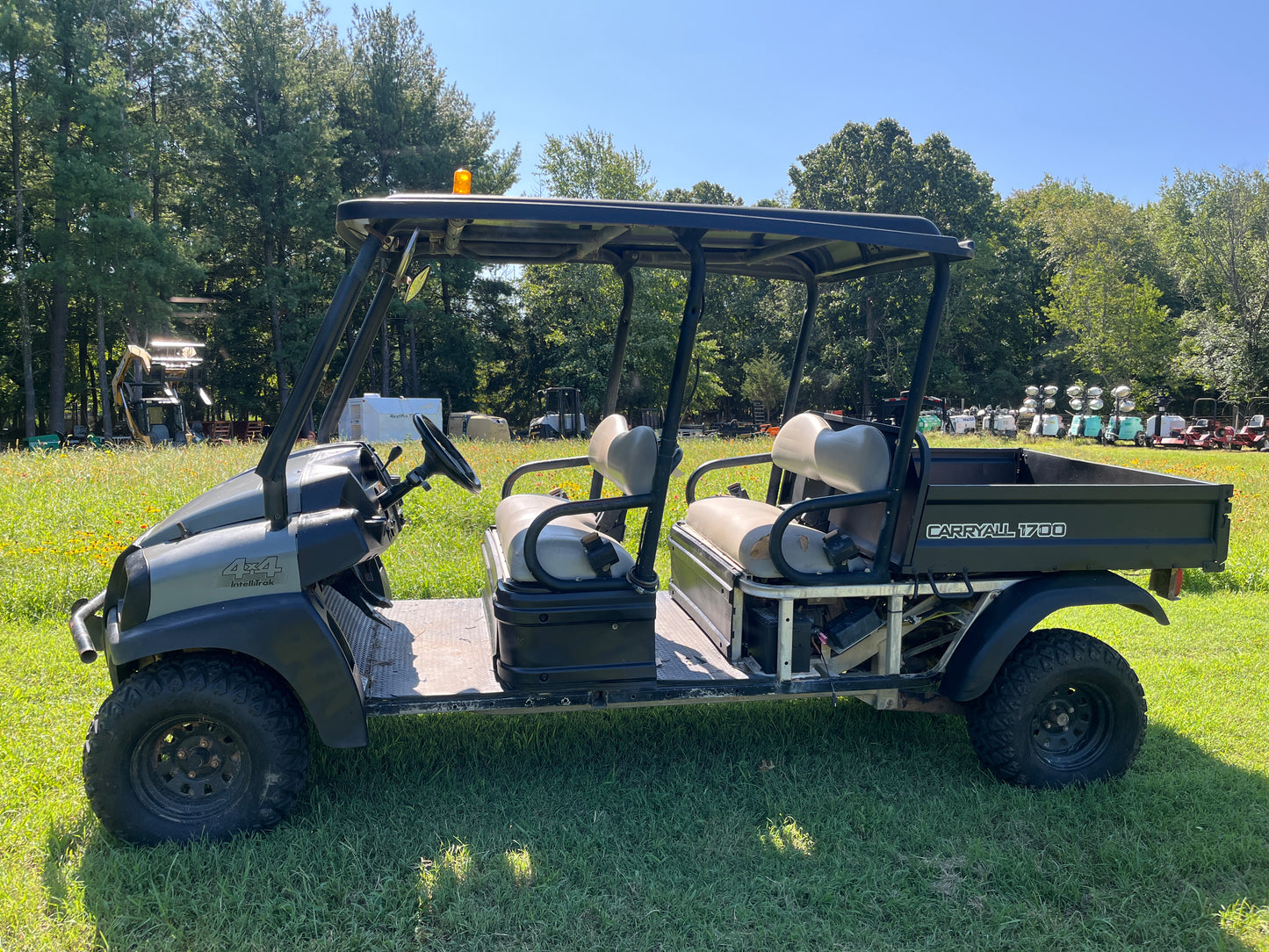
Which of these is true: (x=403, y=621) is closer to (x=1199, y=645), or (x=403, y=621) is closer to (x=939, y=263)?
(x=939, y=263)

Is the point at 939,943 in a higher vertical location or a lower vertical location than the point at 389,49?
lower

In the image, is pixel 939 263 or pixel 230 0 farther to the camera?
pixel 230 0

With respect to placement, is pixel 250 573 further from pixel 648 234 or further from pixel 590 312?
pixel 590 312

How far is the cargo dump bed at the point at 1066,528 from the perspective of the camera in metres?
3.42

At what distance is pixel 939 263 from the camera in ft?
11.1

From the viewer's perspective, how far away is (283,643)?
288 centimetres

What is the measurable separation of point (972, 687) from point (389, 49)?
3570 centimetres

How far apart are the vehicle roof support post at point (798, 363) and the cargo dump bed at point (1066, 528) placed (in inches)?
50.5

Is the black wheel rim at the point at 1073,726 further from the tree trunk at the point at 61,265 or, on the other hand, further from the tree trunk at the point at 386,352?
the tree trunk at the point at 61,265

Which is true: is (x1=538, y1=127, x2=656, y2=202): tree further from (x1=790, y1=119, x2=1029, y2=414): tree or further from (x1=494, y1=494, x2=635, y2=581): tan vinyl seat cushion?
(x1=494, y1=494, x2=635, y2=581): tan vinyl seat cushion

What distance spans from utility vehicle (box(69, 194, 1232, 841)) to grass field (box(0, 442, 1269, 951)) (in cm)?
27

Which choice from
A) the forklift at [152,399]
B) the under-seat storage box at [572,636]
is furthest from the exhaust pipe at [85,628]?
the forklift at [152,399]

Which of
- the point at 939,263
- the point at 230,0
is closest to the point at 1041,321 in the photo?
the point at 230,0

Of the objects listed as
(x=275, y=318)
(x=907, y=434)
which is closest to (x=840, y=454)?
(x=907, y=434)
